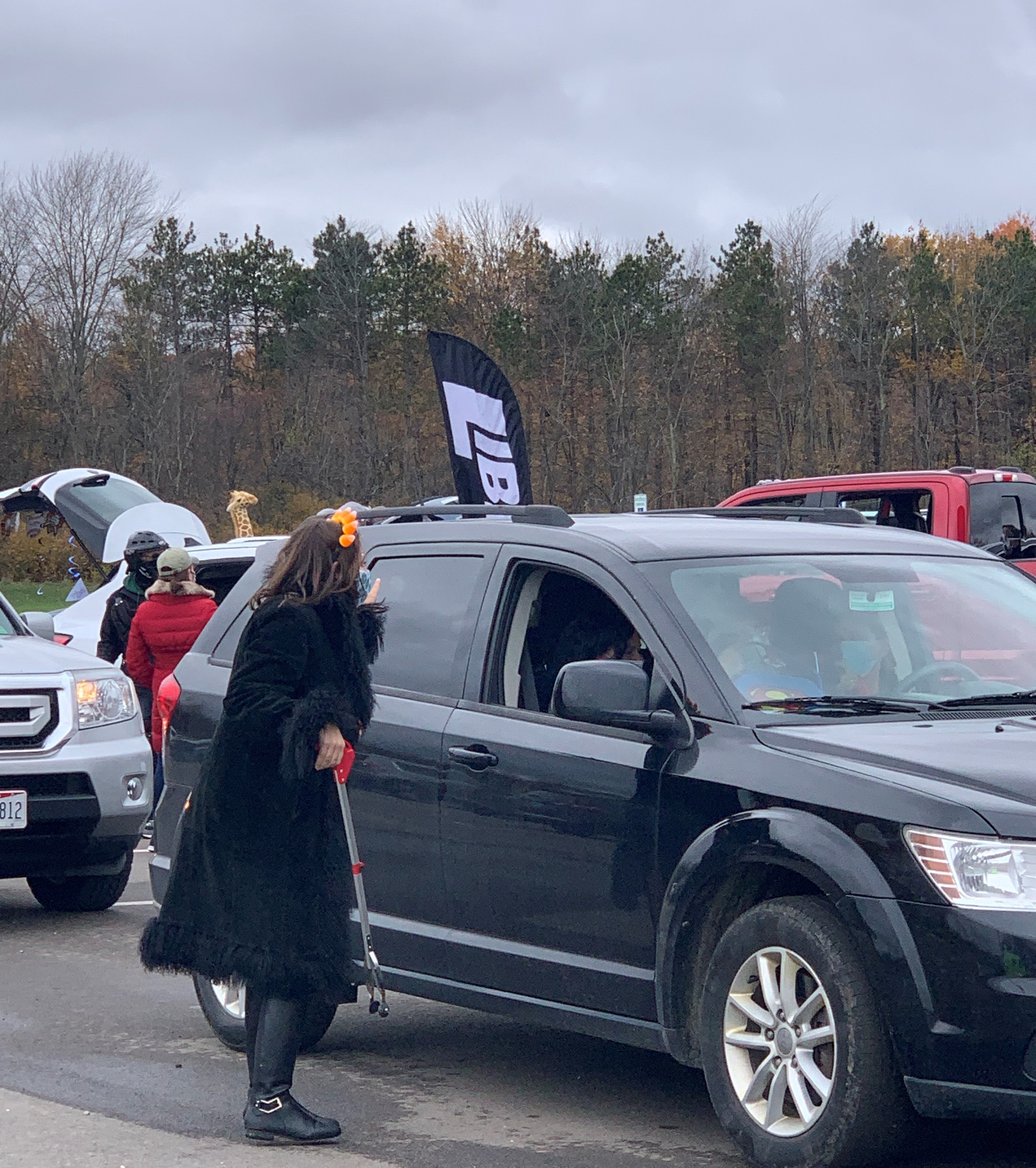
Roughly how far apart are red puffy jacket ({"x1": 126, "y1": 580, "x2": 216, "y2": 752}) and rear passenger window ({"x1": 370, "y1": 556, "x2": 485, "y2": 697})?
508cm

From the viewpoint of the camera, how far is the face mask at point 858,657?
16.7ft

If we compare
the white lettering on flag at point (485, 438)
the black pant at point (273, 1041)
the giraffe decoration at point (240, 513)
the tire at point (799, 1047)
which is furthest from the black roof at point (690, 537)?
the giraffe decoration at point (240, 513)

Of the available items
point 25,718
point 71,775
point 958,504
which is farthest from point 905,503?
point 25,718

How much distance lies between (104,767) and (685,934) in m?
4.89

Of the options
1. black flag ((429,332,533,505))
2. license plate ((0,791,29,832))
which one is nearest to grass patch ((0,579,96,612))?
black flag ((429,332,533,505))

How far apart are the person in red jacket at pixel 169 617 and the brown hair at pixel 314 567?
234 inches

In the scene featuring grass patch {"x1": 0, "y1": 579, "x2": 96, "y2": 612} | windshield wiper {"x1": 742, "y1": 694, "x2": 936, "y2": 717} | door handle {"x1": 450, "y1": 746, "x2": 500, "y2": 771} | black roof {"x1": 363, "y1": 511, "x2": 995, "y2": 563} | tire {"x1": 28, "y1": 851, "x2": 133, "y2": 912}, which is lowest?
tire {"x1": 28, "y1": 851, "x2": 133, "y2": 912}

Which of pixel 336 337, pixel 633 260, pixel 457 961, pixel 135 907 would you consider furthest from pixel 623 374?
pixel 457 961

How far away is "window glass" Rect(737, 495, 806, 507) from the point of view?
13953 millimetres

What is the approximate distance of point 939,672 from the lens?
516 centimetres

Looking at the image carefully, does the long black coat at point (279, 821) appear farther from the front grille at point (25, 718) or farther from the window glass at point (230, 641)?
the front grille at point (25, 718)

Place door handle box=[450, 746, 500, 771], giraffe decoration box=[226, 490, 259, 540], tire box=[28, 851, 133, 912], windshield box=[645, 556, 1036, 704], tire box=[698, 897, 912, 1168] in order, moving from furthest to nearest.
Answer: giraffe decoration box=[226, 490, 259, 540], tire box=[28, 851, 133, 912], door handle box=[450, 746, 500, 771], windshield box=[645, 556, 1036, 704], tire box=[698, 897, 912, 1168]

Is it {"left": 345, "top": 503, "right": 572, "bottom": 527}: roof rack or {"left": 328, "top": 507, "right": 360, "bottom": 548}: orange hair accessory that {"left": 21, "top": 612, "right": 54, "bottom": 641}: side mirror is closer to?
{"left": 345, "top": 503, "right": 572, "bottom": 527}: roof rack

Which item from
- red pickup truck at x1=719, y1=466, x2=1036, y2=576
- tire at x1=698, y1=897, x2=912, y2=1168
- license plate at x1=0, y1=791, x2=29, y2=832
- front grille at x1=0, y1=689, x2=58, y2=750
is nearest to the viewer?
tire at x1=698, y1=897, x2=912, y2=1168
